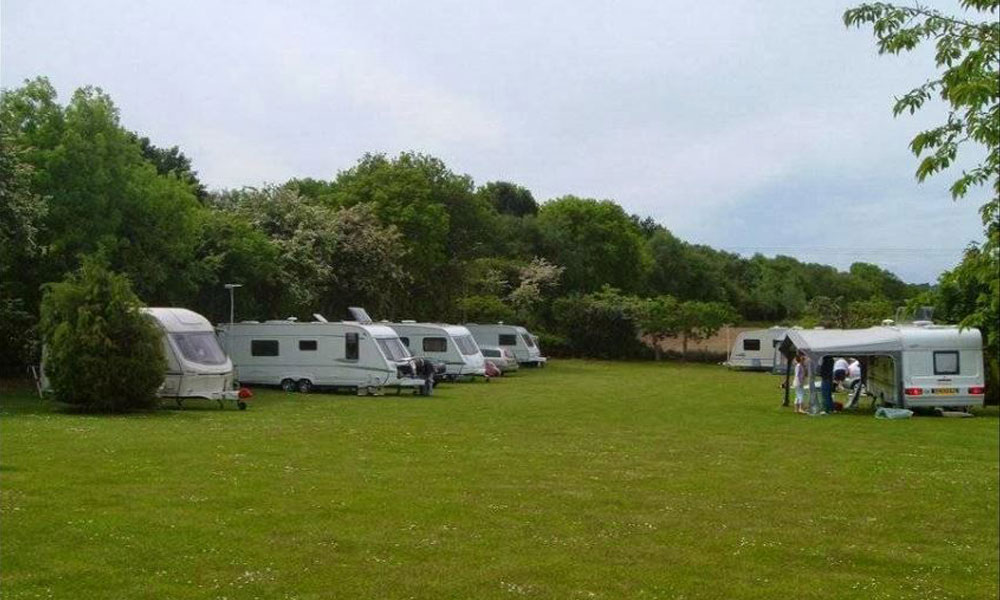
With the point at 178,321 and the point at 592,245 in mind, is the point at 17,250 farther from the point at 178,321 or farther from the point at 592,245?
the point at 592,245

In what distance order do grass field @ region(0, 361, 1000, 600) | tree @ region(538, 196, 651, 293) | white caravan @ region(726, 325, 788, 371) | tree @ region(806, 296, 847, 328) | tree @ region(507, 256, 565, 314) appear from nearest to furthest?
grass field @ region(0, 361, 1000, 600) → white caravan @ region(726, 325, 788, 371) → tree @ region(806, 296, 847, 328) → tree @ region(507, 256, 565, 314) → tree @ region(538, 196, 651, 293)

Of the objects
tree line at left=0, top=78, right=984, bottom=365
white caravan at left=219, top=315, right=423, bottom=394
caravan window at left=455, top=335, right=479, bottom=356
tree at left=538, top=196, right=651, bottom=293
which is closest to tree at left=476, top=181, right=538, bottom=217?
tree line at left=0, top=78, right=984, bottom=365

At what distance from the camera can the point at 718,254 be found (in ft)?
289

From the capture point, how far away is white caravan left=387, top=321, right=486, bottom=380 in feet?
134

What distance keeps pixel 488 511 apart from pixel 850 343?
57.6 feet

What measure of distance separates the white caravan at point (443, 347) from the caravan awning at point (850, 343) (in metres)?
16.4

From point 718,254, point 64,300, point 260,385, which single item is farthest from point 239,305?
point 718,254

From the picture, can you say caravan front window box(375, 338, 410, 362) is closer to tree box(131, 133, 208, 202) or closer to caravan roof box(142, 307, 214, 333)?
caravan roof box(142, 307, 214, 333)

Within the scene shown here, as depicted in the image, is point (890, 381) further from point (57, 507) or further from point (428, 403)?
point (57, 507)

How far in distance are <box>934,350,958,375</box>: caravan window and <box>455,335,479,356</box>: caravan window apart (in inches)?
779

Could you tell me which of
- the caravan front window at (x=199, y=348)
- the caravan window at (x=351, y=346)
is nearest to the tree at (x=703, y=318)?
the caravan window at (x=351, y=346)

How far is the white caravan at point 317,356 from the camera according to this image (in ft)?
108

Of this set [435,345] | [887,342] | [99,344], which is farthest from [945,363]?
[435,345]

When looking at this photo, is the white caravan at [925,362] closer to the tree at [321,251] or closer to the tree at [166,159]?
the tree at [321,251]
